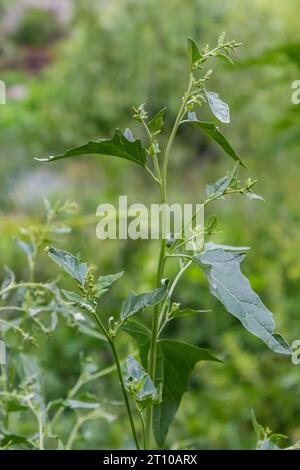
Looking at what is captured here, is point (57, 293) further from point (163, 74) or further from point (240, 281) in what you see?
point (163, 74)

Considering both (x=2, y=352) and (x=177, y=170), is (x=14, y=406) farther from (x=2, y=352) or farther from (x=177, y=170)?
(x=177, y=170)

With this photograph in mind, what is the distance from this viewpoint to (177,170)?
2.58m

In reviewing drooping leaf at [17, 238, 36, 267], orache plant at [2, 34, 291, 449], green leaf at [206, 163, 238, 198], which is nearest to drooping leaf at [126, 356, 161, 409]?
orache plant at [2, 34, 291, 449]

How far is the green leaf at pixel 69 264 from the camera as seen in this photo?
464mm

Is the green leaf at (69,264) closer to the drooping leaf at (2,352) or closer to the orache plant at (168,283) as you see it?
the orache plant at (168,283)

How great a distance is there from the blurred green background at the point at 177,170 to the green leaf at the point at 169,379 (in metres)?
0.87

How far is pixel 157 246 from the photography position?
2.06 meters

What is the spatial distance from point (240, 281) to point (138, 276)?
1614 millimetres

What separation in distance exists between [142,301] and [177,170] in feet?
6.98

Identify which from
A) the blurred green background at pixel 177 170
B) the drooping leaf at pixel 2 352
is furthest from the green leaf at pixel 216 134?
the blurred green background at pixel 177 170

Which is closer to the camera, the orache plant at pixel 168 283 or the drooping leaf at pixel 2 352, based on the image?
the orache plant at pixel 168 283

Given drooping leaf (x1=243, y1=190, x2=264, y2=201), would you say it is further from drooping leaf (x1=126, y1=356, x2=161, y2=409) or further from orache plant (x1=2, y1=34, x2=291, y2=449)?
drooping leaf (x1=126, y1=356, x2=161, y2=409)

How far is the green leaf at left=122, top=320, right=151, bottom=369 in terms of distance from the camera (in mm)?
530
